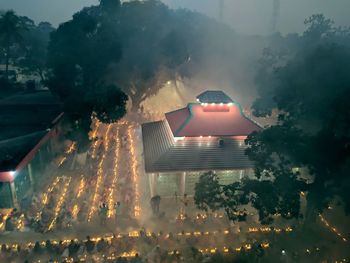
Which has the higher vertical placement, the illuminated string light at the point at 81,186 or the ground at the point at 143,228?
the illuminated string light at the point at 81,186

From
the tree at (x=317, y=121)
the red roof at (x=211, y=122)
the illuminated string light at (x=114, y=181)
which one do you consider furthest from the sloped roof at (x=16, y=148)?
the tree at (x=317, y=121)

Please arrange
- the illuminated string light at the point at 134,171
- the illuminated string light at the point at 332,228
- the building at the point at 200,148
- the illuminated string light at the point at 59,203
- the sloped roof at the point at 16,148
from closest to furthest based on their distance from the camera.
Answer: the illuminated string light at the point at 332,228 → the illuminated string light at the point at 59,203 → the sloped roof at the point at 16,148 → the illuminated string light at the point at 134,171 → the building at the point at 200,148

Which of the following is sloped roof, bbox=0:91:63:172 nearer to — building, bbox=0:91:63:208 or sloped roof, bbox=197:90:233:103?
building, bbox=0:91:63:208

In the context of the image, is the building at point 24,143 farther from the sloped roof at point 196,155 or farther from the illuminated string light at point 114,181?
the sloped roof at point 196,155

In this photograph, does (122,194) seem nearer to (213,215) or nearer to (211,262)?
(213,215)

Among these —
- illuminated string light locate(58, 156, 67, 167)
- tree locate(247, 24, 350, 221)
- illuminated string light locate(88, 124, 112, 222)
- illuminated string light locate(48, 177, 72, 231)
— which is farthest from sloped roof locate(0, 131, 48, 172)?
tree locate(247, 24, 350, 221)

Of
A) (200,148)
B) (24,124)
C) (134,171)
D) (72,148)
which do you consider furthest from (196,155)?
(24,124)

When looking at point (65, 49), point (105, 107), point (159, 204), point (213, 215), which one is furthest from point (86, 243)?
point (65, 49)
